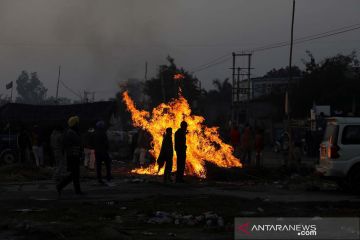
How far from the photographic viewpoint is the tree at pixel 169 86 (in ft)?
171

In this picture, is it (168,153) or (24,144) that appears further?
(24,144)

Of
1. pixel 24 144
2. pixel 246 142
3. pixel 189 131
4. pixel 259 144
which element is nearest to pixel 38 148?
pixel 24 144

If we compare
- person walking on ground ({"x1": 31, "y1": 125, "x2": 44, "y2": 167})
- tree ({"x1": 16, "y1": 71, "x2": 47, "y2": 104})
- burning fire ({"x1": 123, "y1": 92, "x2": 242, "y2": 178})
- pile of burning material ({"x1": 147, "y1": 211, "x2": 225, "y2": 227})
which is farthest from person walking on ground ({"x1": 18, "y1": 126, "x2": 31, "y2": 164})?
tree ({"x1": 16, "y1": 71, "x2": 47, "y2": 104})

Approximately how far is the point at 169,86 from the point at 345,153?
134ft

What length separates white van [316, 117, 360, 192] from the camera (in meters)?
15.1

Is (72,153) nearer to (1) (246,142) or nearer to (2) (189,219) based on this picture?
(2) (189,219)

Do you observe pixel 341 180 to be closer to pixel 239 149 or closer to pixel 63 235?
pixel 63 235

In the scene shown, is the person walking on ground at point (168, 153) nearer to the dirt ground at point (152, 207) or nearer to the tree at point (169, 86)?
the dirt ground at point (152, 207)

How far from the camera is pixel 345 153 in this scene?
15.2 metres

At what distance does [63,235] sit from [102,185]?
8.09 m

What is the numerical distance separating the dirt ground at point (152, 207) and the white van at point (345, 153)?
0.53 m

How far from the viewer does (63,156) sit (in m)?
14.2

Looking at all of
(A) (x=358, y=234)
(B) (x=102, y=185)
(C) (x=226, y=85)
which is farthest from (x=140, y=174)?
(C) (x=226, y=85)

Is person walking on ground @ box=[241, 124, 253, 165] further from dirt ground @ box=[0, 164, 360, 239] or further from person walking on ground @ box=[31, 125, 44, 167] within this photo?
person walking on ground @ box=[31, 125, 44, 167]
